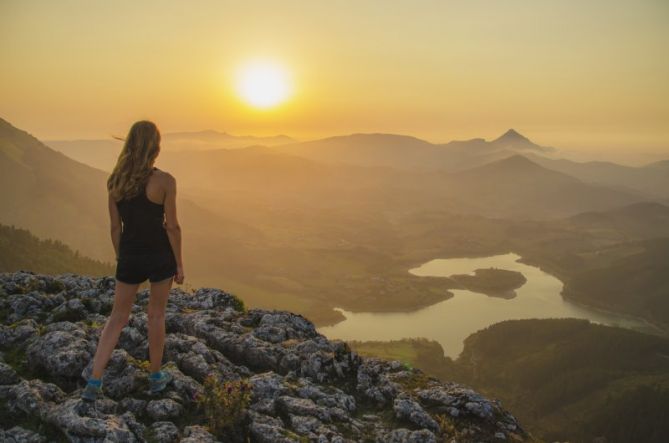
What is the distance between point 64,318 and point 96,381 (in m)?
6.88

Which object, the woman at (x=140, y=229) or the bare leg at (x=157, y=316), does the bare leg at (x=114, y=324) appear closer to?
the woman at (x=140, y=229)

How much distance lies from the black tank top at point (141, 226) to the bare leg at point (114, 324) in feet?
2.59

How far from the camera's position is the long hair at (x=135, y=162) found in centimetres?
880

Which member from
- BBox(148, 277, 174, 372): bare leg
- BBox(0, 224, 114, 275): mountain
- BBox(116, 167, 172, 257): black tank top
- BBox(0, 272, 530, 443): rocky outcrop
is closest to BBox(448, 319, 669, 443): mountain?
BBox(0, 272, 530, 443): rocky outcrop

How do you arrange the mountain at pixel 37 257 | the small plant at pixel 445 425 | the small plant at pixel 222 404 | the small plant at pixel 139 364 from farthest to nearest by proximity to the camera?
the mountain at pixel 37 257 < the small plant at pixel 445 425 < the small plant at pixel 139 364 < the small plant at pixel 222 404

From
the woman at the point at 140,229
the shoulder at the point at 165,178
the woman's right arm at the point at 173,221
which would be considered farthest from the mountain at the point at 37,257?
the shoulder at the point at 165,178

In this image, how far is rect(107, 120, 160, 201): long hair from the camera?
8.80 meters

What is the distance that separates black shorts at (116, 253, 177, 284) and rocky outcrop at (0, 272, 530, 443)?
9.42 feet

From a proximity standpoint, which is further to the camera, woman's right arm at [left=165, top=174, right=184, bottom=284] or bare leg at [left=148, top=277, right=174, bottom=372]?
bare leg at [left=148, top=277, right=174, bottom=372]

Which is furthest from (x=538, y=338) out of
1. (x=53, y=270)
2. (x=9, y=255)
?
(x=9, y=255)

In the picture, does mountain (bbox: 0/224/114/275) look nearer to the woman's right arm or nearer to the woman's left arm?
the woman's left arm

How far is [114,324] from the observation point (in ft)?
31.4

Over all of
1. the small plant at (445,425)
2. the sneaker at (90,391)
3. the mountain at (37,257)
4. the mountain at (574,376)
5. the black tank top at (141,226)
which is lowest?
the mountain at (574,376)

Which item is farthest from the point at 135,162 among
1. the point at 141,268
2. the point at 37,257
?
the point at 37,257
